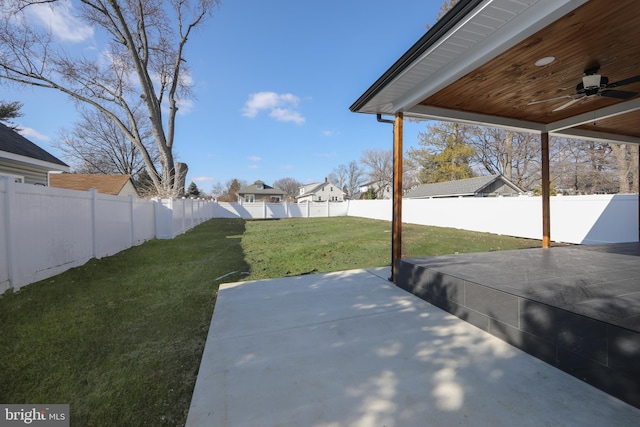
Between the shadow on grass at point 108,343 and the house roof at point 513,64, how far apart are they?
11.6 ft

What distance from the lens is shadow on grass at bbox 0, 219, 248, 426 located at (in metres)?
1.67

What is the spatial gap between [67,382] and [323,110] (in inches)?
715

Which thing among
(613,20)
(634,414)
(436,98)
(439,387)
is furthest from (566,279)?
(436,98)

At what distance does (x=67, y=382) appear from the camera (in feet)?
6.02

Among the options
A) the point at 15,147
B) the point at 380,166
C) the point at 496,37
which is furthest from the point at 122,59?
the point at 380,166

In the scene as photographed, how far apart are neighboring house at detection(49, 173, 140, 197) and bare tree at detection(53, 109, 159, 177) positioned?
5761 mm

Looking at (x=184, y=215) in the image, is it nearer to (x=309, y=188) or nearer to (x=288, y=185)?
(x=309, y=188)

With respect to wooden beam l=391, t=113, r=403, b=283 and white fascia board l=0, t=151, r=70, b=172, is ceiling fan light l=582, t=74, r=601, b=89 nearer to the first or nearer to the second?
wooden beam l=391, t=113, r=403, b=283

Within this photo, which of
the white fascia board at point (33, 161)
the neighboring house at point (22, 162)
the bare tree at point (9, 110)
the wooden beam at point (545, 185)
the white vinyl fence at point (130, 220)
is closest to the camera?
the white vinyl fence at point (130, 220)

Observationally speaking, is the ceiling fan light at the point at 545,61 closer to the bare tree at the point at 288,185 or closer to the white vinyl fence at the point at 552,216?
the white vinyl fence at the point at 552,216

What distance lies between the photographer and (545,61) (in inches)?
Answer: 119

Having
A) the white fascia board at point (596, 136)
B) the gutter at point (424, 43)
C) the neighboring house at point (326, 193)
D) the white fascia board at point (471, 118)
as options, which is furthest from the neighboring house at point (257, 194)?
the gutter at point (424, 43)

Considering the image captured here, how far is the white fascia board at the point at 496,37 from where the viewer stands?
6.86 ft

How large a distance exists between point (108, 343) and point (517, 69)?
503 cm
